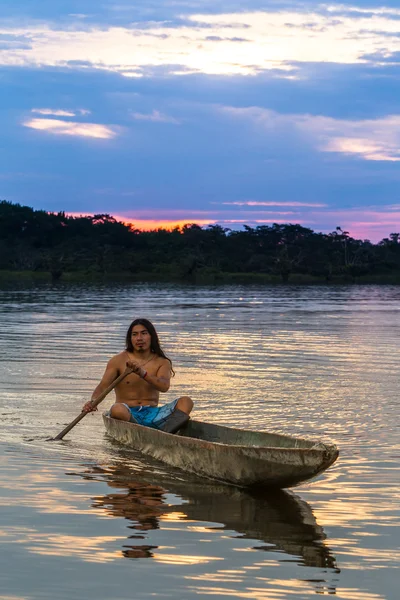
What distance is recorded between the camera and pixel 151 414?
36.7ft

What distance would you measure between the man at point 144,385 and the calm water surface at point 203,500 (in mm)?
470

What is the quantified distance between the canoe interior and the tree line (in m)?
85.6

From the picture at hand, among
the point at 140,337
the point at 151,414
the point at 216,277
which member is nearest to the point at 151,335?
the point at 140,337

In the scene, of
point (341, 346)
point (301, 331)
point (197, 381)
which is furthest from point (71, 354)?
point (301, 331)

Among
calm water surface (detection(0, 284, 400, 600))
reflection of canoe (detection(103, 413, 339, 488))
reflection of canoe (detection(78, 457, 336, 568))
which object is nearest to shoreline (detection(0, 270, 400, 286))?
calm water surface (detection(0, 284, 400, 600))

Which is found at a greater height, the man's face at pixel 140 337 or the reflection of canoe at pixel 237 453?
the man's face at pixel 140 337

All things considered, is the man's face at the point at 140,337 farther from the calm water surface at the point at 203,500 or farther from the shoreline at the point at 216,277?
the shoreline at the point at 216,277

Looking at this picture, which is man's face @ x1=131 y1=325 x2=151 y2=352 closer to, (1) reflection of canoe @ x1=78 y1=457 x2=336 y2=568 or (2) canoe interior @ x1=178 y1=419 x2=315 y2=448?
(2) canoe interior @ x1=178 y1=419 x2=315 y2=448

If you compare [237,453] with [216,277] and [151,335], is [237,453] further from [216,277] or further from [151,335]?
[216,277]

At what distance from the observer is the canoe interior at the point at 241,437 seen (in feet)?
30.1

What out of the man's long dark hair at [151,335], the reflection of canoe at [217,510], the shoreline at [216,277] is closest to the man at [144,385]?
the man's long dark hair at [151,335]

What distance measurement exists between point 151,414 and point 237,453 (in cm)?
253

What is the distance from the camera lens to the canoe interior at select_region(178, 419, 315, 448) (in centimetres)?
917

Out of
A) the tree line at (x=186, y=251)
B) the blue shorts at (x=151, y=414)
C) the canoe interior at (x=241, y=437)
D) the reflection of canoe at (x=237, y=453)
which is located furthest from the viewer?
the tree line at (x=186, y=251)
